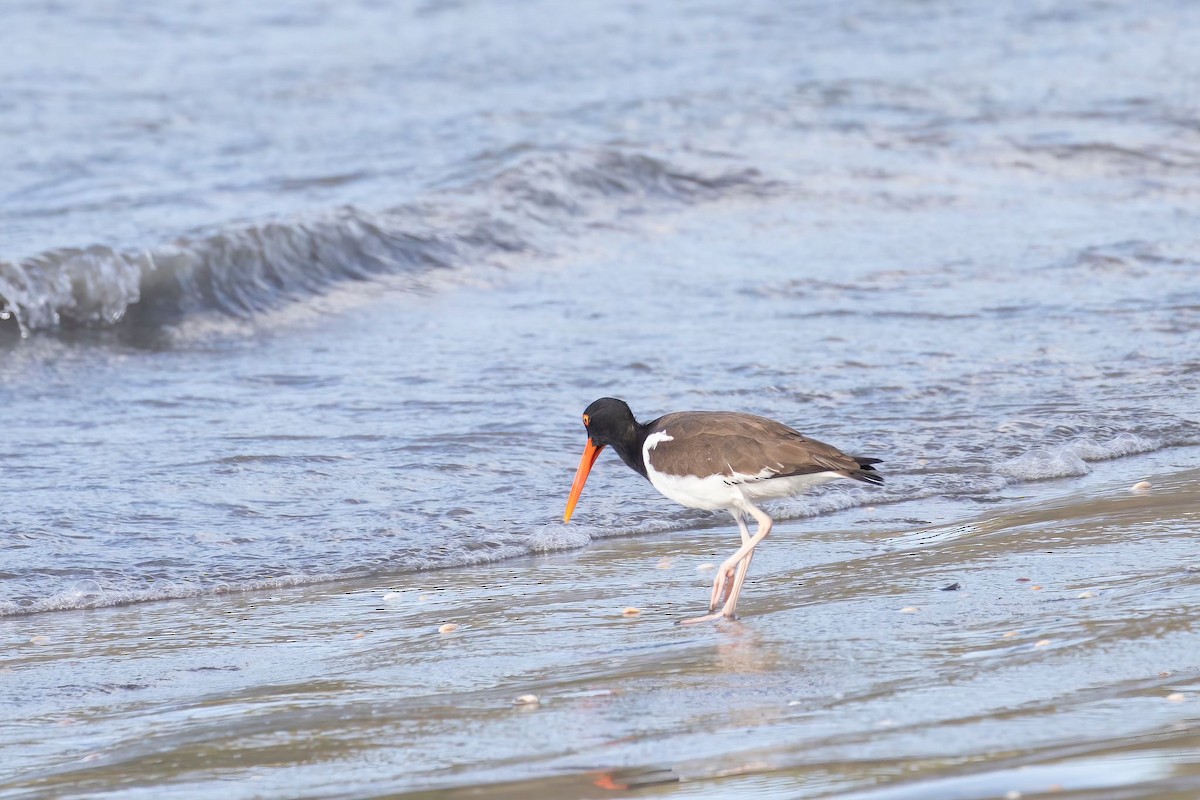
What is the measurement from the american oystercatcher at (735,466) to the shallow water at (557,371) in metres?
0.23

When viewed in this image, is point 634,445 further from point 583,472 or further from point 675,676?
point 675,676

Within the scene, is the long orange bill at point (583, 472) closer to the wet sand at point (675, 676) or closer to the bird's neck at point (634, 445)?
the bird's neck at point (634, 445)

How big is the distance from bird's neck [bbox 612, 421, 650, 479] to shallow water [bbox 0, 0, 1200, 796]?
0.43m

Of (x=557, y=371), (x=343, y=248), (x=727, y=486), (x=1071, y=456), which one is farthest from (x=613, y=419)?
(x=343, y=248)

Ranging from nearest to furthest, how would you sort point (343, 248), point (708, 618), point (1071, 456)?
point (708, 618)
point (1071, 456)
point (343, 248)

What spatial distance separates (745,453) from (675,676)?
0.95 meters

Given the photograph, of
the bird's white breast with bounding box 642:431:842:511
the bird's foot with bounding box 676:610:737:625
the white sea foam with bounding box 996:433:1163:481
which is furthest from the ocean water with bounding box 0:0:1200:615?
the bird's foot with bounding box 676:610:737:625

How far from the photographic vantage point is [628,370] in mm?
8078

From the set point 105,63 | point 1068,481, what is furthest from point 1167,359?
point 105,63

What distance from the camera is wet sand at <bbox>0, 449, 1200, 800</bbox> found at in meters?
3.22

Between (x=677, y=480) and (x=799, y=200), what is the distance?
7761 mm

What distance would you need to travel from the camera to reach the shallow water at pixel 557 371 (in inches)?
151

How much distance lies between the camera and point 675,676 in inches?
158

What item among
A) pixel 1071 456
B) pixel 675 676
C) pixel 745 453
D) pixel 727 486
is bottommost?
pixel 1071 456
